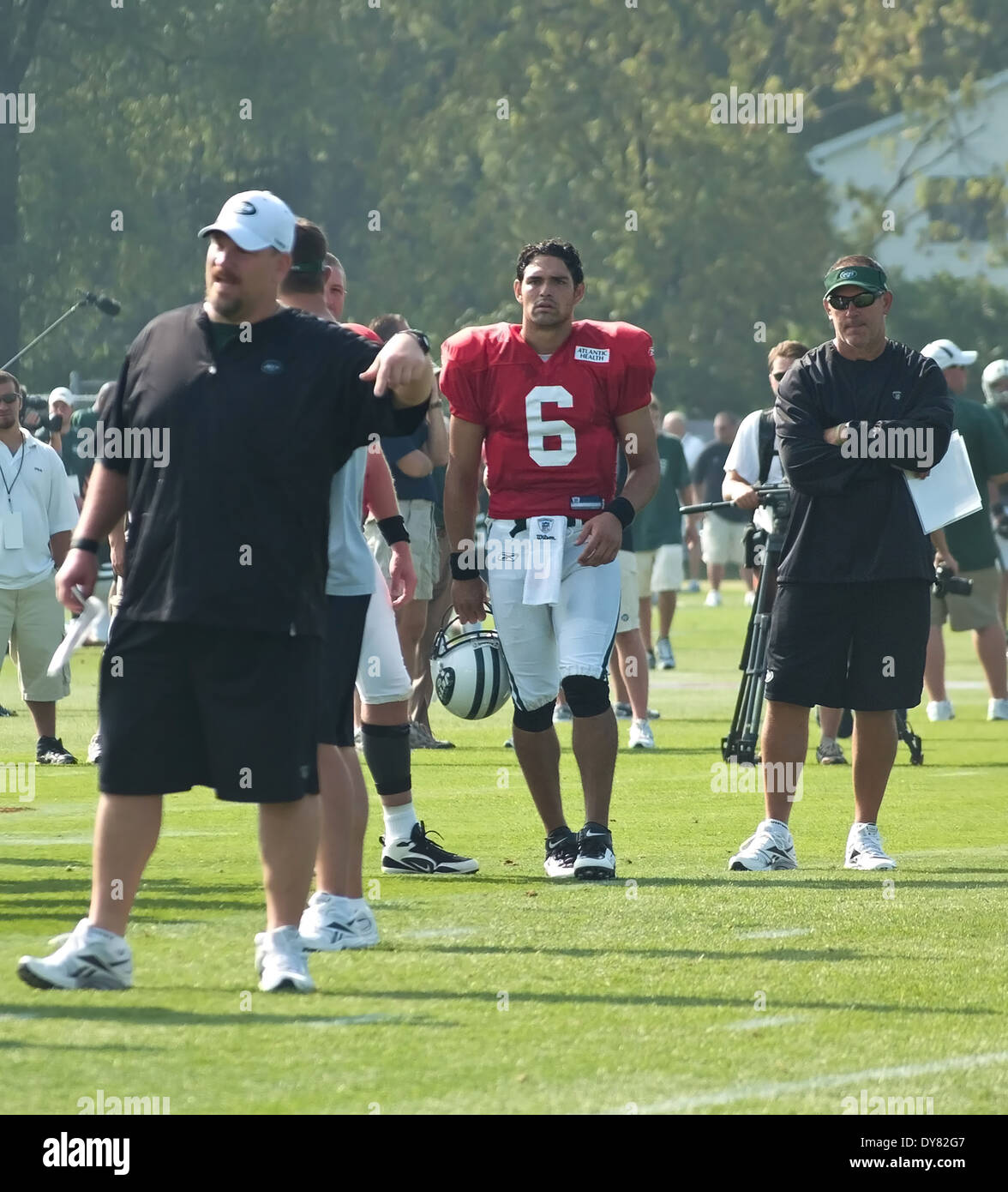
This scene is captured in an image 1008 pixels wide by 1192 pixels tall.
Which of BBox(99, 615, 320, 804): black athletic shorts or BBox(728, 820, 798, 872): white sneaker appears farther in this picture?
BBox(728, 820, 798, 872): white sneaker

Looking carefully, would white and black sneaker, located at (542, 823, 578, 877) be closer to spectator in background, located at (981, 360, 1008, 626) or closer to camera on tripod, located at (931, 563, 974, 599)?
camera on tripod, located at (931, 563, 974, 599)

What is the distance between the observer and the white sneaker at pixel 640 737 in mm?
14328

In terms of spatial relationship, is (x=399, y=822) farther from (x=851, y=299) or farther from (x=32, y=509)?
(x=32, y=509)

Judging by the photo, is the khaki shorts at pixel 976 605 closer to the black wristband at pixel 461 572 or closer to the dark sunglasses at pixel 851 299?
the dark sunglasses at pixel 851 299

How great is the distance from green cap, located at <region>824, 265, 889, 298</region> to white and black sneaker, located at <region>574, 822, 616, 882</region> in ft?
6.74

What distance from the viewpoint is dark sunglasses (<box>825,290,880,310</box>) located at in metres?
8.86

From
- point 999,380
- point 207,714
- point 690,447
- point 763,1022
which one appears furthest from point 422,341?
point 690,447

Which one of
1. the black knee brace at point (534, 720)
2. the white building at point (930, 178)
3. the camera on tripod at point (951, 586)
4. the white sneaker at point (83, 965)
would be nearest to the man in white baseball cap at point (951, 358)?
the camera on tripod at point (951, 586)

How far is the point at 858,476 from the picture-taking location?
8906 mm

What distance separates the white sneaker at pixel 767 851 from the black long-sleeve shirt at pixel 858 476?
0.90 metres

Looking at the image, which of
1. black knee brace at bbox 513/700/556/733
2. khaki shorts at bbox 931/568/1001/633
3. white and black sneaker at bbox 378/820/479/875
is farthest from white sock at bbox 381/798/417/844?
khaki shorts at bbox 931/568/1001/633

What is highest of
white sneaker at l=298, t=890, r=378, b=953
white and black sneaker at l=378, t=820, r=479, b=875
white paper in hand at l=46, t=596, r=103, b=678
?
white paper in hand at l=46, t=596, r=103, b=678
